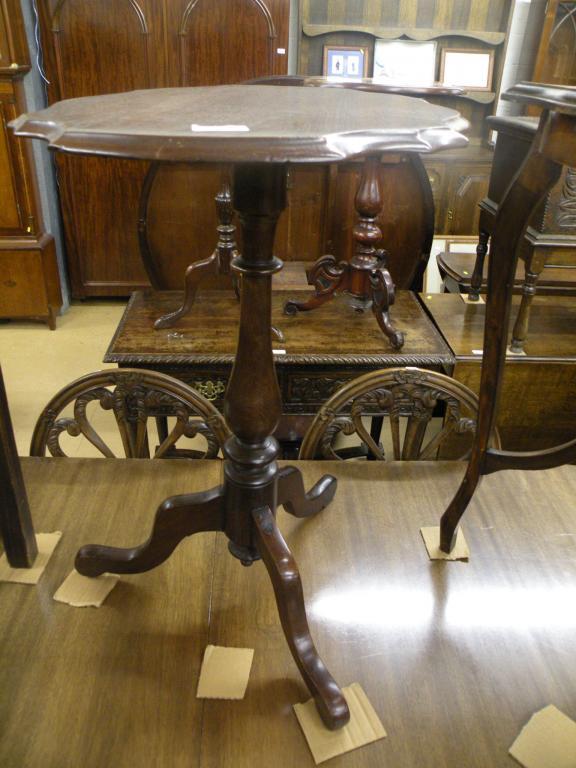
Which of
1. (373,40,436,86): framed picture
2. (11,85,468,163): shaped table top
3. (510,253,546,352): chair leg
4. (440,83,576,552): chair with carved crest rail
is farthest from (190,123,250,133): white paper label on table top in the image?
(373,40,436,86): framed picture

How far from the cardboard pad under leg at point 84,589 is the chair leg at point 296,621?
228 millimetres

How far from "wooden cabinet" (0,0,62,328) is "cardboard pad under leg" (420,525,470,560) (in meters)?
2.57

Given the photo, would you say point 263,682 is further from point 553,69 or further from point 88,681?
point 553,69

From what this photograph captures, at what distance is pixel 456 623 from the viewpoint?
2.97 feet

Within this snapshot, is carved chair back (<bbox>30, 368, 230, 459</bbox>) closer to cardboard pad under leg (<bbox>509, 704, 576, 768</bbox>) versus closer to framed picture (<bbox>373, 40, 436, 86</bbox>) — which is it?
cardboard pad under leg (<bbox>509, 704, 576, 768</bbox>)

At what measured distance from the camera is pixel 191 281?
1922 mm

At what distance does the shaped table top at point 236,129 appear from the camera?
570mm

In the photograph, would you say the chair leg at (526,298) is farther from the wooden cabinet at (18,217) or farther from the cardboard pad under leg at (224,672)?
the wooden cabinet at (18,217)

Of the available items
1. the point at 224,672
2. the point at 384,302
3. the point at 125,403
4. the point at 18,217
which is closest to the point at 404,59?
the point at 18,217

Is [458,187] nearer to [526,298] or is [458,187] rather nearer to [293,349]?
[526,298]

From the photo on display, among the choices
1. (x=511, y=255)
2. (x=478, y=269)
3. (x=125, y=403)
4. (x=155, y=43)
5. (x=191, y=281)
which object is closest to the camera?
(x=511, y=255)

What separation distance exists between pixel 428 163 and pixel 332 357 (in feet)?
7.05

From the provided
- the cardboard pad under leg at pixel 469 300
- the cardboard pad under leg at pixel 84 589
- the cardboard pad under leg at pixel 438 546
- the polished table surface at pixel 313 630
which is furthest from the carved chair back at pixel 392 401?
the cardboard pad under leg at pixel 469 300

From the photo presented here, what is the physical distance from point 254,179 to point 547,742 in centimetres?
74
